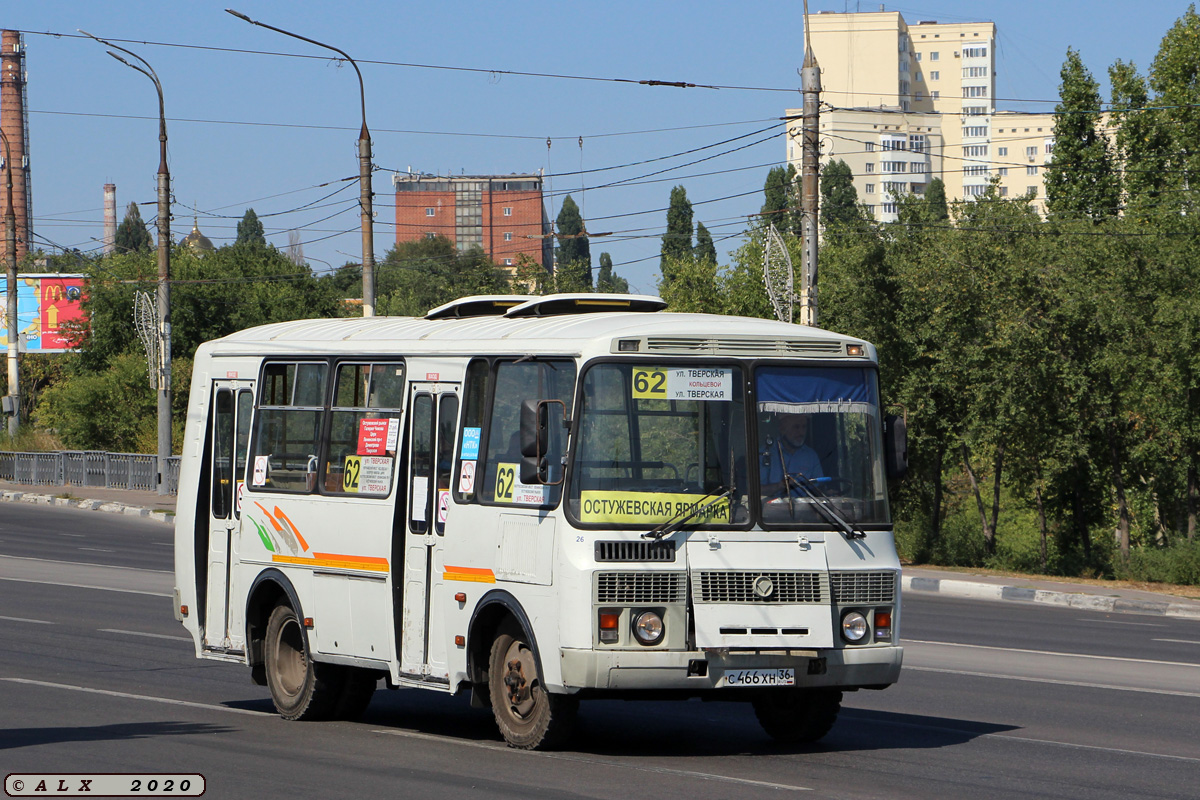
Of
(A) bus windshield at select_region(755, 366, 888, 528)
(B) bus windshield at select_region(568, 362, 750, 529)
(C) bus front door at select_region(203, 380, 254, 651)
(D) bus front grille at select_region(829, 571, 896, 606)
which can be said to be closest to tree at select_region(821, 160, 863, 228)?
(C) bus front door at select_region(203, 380, 254, 651)

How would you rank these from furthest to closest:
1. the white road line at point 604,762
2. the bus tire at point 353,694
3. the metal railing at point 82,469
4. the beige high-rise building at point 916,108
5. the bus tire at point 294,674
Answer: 1. the beige high-rise building at point 916,108
2. the metal railing at point 82,469
3. the bus tire at point 353,694
4. the bus tire at point 294,674
5. the white road line at point 604,762

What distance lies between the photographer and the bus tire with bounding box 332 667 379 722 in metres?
11.3

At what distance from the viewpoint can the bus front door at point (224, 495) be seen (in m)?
12.0

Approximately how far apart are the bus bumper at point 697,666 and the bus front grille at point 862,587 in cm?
30

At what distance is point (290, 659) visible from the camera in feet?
37.7

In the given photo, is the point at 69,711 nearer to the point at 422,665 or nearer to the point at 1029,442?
the point at 422,665

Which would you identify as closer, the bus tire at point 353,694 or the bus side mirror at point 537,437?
the bus side mirror at point 537,437

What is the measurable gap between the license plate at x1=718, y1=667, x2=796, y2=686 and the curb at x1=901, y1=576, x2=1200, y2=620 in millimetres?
14727

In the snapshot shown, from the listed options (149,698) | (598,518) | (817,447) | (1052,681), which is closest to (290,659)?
(149,698)

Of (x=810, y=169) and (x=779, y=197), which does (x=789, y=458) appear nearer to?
(x=810, y=169)

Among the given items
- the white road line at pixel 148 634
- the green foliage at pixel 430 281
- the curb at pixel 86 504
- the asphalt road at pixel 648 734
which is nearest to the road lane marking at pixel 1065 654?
the asphalt road at pixel 648 734


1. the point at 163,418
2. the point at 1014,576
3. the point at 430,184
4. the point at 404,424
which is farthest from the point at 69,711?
the point at 430,184

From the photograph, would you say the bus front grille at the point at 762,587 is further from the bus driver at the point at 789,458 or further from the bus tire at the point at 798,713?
the bus tire at the point at 798,713

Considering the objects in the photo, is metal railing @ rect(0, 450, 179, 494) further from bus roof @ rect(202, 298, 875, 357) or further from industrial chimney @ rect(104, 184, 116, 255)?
industrial chimney @ rect(104, 184, 116, 255)
